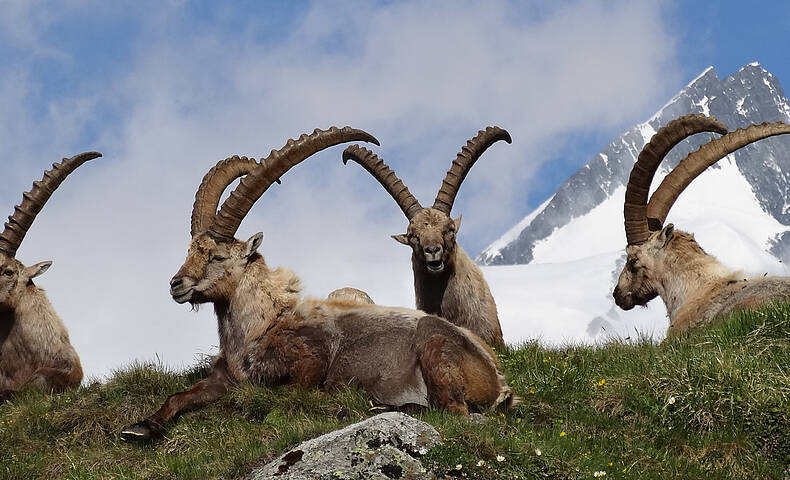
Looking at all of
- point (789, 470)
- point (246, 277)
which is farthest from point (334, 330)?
point (789, 470)

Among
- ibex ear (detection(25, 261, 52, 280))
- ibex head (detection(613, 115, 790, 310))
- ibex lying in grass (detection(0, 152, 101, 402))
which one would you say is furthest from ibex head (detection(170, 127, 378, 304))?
ibex head (detection(613, 115, 790, 310))

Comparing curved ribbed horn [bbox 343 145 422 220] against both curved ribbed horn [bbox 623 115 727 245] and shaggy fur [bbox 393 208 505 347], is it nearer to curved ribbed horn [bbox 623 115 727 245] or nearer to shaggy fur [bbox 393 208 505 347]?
shaggy fur [bbox 393 208 505 347]

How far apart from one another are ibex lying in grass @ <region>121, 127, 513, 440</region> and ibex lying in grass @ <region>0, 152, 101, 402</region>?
3.16 m

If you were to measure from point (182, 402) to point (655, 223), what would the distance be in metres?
8.05

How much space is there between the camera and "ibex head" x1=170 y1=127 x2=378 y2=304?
1015 centimetres

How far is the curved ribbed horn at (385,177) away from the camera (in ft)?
44.0

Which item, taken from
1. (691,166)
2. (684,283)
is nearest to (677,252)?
(684,283)

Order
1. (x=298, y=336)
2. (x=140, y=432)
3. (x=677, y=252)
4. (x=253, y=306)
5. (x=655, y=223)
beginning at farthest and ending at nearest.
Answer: (x=655, y=223), (x=677, y=252), (x=253, y=306), (x=298, y=336), (x=140, y=432)

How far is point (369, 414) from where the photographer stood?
8.45 metres

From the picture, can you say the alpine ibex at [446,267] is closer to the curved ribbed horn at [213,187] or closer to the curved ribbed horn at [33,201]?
the curved ribbed horn at [213,187]

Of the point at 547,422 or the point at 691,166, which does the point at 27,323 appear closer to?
the point at 547,422

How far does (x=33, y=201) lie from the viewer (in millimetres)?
13445

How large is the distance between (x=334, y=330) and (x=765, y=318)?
15.5ft

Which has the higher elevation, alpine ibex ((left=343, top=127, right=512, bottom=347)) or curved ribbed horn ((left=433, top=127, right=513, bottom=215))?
curved ribbed horn ((left=433, top=127, right=513, bottom=215))
